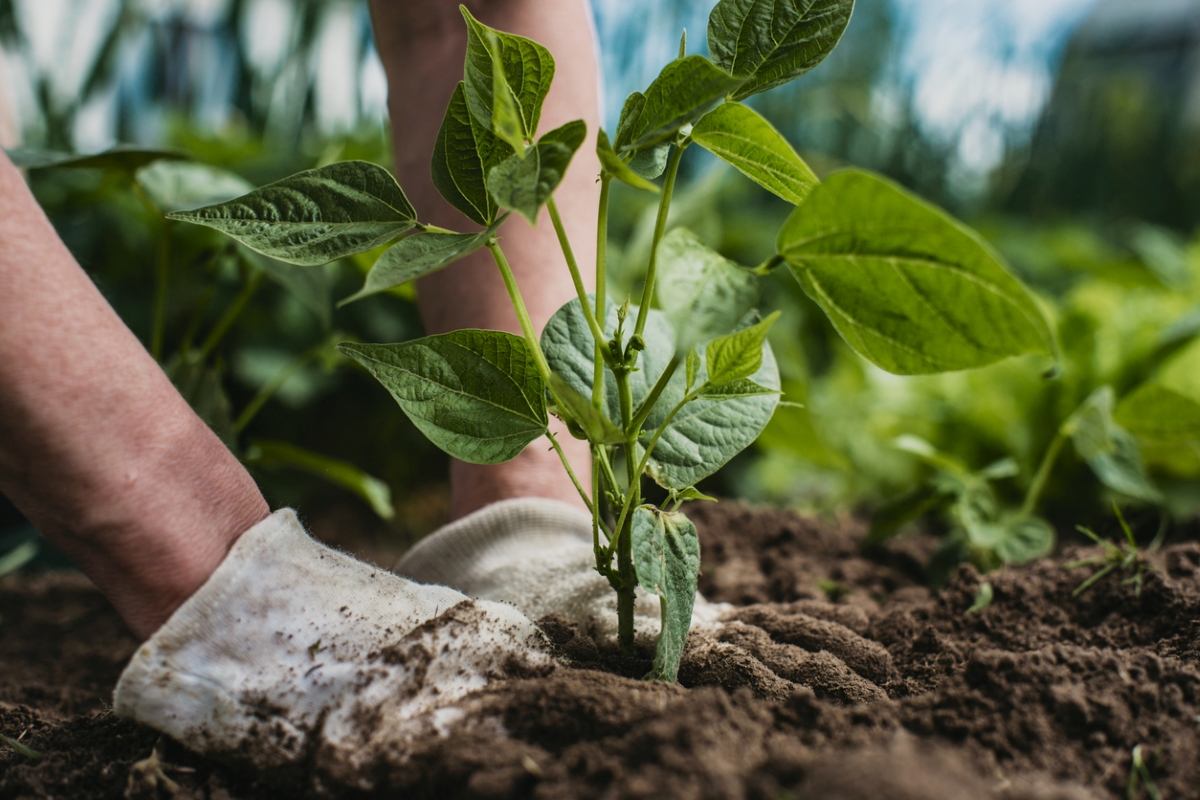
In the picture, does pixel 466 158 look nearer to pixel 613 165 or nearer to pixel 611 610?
pixel 613 165

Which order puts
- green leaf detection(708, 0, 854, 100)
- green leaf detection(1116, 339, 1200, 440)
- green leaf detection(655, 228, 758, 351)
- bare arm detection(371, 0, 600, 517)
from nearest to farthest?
1. green leaf detection(655, 228, 758, 351)
2. green leaf detection(708, 0, 854, 100)
3. bare arm detection(371, 0, 600, 517)
4. green leaf detection(1116, 339, 1200, 440)

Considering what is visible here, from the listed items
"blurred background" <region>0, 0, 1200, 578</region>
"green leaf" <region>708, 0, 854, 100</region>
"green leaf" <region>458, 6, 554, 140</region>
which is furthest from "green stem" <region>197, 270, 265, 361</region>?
"green leaf" <region>708, 0, 854, 100</region>

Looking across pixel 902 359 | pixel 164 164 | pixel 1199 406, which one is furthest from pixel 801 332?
pixel 902 359

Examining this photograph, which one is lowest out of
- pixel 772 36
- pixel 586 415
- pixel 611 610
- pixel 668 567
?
pixel 611 610

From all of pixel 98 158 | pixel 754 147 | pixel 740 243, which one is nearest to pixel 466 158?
pixel 754 147

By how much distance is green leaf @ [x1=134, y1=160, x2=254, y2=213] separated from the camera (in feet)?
3.09

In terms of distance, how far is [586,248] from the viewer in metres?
0.90

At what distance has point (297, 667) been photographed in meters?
0.53

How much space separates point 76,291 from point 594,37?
0.71 meters

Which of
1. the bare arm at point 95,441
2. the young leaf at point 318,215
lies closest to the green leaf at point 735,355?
the young leaf at point 318,215

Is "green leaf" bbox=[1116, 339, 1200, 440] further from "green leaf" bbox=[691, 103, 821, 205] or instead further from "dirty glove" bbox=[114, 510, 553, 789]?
"dirty glove" bbox=[114, 510, 553, 789]

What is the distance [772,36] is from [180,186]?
31.1 inches

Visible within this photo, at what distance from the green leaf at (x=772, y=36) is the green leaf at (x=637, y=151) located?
0.20ft

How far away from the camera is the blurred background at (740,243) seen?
1.22 meters
